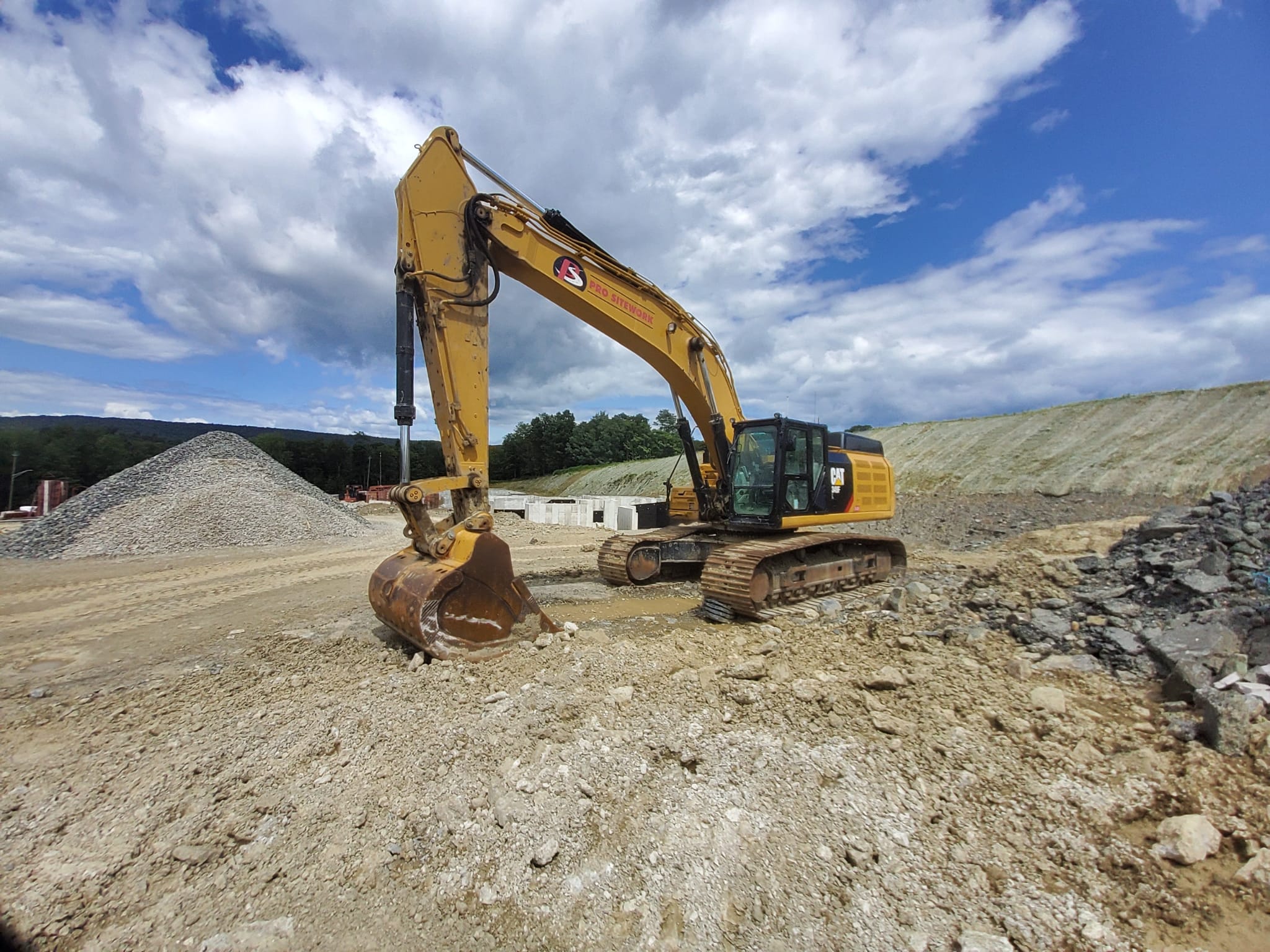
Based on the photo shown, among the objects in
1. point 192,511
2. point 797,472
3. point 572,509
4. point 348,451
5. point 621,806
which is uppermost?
point 348,451

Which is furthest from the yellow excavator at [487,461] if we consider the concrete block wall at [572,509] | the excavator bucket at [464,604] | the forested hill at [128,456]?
the forested hill at [128,456]

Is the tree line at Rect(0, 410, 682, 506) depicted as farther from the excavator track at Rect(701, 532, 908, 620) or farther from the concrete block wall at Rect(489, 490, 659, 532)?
the excavator track at Rect(701, 532, 908, 620)

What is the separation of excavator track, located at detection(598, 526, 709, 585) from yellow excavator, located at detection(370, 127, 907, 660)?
0.03m

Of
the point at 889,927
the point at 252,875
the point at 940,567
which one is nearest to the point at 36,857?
the point at 252,875

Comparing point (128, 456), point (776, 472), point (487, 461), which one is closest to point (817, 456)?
point (776, 472)

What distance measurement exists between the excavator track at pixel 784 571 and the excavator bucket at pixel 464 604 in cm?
216

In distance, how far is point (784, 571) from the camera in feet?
24.4

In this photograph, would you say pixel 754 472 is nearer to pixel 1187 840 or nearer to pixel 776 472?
pixel 776 472

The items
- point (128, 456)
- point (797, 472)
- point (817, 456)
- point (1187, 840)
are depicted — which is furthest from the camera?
point (128, 456)

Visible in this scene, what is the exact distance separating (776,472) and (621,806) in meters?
5.23

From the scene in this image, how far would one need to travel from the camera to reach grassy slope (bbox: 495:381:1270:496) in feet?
58.7

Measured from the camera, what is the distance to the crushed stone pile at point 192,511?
1338cm

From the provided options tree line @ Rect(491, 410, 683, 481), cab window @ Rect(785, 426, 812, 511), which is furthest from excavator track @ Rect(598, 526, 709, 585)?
tree line @ Rect(491, 410, 683, 481)

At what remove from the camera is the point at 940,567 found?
1002cm
